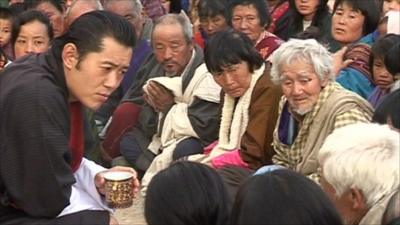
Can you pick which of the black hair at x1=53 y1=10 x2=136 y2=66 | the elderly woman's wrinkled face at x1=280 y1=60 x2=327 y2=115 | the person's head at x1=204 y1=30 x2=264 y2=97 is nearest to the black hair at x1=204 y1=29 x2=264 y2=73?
the person's head at x1=204 y1=30 x2=264 y2=97

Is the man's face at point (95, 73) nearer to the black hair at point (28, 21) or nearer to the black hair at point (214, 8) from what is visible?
the black hair at point (28, 21)

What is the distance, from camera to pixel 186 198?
2029mm

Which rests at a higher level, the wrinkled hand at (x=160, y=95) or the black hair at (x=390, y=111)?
the black hair at (x=390, y=111)

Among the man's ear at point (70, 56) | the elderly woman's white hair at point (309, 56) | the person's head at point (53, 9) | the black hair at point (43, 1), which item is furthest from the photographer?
the black hair at point (43, 1)

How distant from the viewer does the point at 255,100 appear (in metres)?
4.10

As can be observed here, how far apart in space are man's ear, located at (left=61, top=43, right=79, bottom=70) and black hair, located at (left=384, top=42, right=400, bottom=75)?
1932mm

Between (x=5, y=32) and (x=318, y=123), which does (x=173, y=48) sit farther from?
(x=318, y=123)

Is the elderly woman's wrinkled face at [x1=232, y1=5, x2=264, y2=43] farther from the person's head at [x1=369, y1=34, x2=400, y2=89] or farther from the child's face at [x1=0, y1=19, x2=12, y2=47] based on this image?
the child's face at [x1=0, y1=19, x2=12, y2=47]

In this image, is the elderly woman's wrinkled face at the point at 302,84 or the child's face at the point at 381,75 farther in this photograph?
the child's face at the point at 381,75

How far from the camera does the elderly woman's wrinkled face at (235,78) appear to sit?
4164 mm

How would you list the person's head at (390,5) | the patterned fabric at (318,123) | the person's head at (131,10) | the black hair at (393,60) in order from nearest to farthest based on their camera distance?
the patterned fabric at (318,123), the black hair at (393,60), the person's head at (390,5), the person's head at (131,10)

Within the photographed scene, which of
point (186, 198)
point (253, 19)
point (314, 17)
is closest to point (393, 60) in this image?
point (253, 19)

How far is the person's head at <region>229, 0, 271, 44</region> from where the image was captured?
506 cm

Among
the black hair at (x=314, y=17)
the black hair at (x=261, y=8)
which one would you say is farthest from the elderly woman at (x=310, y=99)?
the black hair at (x=314, y=17)
